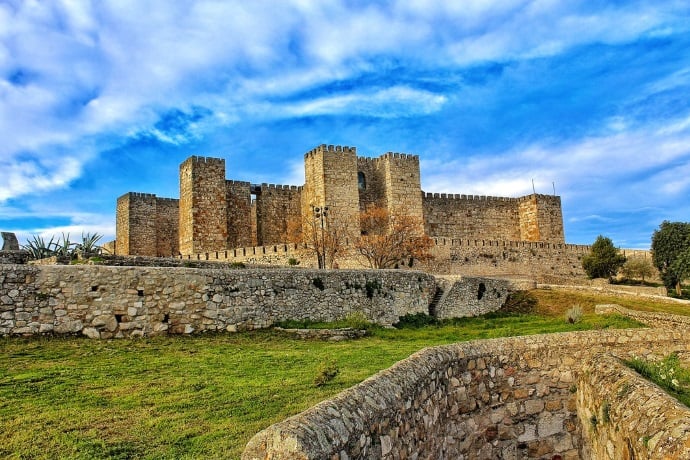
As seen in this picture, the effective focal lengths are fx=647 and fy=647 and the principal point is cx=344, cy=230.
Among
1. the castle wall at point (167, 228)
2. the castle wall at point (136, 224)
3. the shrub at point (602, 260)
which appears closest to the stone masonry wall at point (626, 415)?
the castle wall at point (136, 224)

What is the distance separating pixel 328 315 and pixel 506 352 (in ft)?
33.6

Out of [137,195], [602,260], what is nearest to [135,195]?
[137,195]

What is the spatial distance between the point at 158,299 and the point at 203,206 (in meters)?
25.6

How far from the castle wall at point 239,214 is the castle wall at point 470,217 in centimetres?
1510

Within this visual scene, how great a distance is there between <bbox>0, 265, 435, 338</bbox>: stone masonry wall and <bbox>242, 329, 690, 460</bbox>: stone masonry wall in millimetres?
8184

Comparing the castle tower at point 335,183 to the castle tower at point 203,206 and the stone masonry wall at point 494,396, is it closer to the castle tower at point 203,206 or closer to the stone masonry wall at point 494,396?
the castle tower at point 203,206

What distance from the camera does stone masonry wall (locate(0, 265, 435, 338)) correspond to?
42.9 feet

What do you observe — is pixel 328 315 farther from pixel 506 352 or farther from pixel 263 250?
pixel 263 250

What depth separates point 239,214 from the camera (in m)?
41.8

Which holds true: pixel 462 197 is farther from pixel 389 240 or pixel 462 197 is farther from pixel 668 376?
pixel 668 376

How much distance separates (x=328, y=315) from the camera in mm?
18766

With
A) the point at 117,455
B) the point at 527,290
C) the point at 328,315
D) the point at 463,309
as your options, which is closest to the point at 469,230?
the point at 527,290

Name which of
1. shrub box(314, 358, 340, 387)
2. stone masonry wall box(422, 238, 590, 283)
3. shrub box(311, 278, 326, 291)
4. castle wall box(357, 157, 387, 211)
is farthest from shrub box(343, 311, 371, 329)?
castle wall box(357, 157, 387, 211)

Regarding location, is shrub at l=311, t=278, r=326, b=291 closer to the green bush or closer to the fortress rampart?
the fortress rampart
